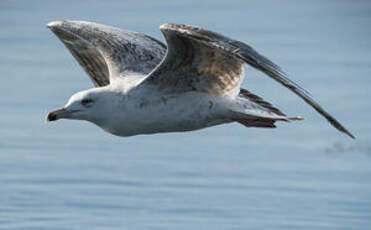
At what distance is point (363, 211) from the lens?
40.3ft

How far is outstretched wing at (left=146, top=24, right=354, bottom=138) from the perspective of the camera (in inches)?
395

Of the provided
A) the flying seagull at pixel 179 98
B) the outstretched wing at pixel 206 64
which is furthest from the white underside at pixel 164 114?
the outstretched wing at pixel 206 64

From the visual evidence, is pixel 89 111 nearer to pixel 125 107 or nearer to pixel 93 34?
pixel 125 107

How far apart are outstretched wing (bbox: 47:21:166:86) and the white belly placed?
2.93 ft

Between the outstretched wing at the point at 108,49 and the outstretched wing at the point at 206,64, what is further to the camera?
the outstretched wing at the point at 108,49

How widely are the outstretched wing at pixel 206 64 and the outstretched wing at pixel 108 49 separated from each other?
0.91m

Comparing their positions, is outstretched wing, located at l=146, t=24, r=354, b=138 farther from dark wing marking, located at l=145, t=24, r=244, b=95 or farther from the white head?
the white head

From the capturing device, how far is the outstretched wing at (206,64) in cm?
1003

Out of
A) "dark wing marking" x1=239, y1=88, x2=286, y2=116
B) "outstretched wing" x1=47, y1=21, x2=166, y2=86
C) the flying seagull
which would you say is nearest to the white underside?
the flying seagull

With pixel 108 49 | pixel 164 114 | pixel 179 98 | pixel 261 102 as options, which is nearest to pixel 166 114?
pixel 164 114

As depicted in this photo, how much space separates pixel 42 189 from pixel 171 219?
1.65 m

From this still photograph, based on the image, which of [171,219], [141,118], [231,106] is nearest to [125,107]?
[141,118]

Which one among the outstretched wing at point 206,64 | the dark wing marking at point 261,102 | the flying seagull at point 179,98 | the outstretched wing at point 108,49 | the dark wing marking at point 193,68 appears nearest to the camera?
the outstretched wing at point 206,64

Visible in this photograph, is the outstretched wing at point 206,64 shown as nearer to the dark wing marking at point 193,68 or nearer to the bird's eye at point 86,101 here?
the dark wing marking at point 193,68
